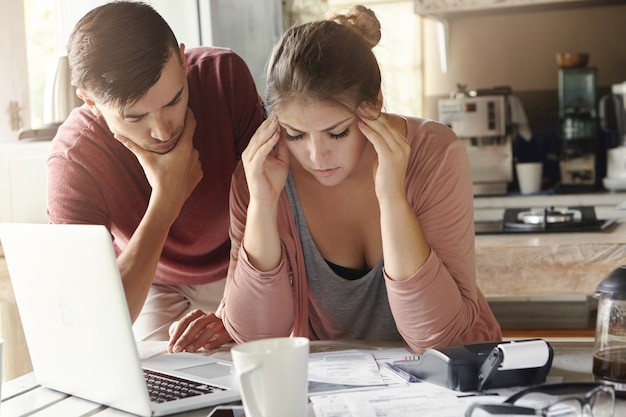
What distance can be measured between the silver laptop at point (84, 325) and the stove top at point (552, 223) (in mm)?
1617

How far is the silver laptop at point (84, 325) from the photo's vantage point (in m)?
0.93

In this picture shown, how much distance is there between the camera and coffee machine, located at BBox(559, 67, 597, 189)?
341 centimetres

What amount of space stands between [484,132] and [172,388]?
2561 mm

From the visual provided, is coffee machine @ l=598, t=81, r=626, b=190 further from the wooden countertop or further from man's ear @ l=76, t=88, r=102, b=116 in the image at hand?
man's ear @ l=76, t=88, r=102, b=116

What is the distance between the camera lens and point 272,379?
2.77 feet

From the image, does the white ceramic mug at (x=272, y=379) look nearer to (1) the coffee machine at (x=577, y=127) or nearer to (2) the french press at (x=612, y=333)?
(2) the french press at (x=612, y=333)

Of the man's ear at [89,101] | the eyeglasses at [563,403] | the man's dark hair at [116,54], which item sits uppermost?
the man's dark hair at [116,54]

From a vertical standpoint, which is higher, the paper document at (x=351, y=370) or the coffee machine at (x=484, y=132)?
the coffee machine at (x=484, y=132)

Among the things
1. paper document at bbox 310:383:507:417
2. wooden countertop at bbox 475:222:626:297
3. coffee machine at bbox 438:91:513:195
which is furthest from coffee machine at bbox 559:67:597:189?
paper document at bbox 310:383:507:417

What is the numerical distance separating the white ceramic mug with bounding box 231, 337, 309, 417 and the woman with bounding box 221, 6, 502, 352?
1.44 ft

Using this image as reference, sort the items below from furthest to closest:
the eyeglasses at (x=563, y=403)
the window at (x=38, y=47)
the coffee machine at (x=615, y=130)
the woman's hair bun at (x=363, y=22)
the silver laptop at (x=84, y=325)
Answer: the coffee machine at (x=615, y=130) < the window at (x=38, y=47) < the woman's hair bun at (x=363, y=22) < the silver laptop at (x=84, y=325) < the eyeglasses at (x=563, y=403)

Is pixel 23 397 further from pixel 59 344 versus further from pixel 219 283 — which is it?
pixel 219 283

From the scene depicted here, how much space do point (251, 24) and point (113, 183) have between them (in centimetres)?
198

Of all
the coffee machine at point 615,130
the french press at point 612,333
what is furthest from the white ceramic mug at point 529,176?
the french press at point 612,333
